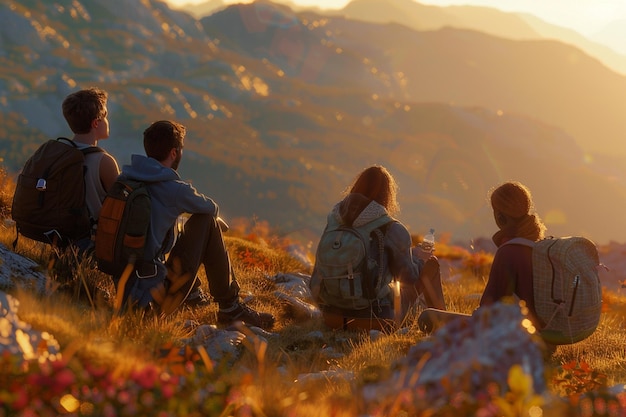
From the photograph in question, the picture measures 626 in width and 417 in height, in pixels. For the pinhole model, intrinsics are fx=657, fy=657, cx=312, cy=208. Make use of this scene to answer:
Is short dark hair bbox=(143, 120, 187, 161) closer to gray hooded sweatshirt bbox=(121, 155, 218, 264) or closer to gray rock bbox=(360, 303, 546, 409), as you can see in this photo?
gray hooded sweatshirt bbox=(121, 155, 218, 264)

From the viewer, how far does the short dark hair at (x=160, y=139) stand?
6.18 meters

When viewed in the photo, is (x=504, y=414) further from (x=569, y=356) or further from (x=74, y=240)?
(x=74, y=240)

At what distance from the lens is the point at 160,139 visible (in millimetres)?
6203

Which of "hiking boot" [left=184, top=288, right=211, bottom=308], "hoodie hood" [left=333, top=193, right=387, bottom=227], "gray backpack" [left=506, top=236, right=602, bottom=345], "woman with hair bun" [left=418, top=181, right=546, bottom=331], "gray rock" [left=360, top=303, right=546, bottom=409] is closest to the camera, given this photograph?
"gray rock" [left=360, top=303, right=546, bottom=409]

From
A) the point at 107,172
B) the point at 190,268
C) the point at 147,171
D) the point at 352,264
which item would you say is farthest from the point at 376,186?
the point at 107,172

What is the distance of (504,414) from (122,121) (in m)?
105

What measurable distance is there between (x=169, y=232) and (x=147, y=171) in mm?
620

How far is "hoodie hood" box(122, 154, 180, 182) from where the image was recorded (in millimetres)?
5988

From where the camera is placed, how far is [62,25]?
140 m

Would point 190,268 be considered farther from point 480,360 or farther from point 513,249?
point 480,360

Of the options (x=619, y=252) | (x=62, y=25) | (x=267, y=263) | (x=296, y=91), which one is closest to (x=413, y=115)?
(x=296, y=91)

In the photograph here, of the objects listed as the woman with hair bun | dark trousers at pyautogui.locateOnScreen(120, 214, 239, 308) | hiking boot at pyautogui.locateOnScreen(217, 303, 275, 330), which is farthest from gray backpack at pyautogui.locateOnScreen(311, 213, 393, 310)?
the woman with hair bun

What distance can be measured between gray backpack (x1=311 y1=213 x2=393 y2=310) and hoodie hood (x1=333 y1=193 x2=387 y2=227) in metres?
0.06

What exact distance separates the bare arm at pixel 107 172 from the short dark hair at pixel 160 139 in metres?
0.46
